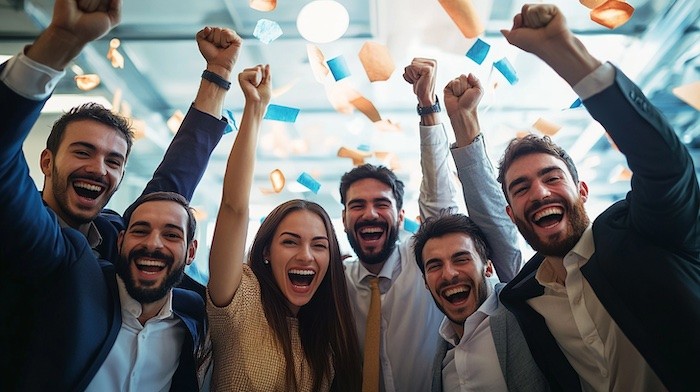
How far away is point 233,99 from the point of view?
3.95 meters

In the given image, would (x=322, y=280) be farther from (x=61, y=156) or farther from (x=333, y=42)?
(x=333, y=42)

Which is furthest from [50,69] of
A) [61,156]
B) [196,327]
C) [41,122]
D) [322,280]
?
[41,122]

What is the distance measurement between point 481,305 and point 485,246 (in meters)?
0.25

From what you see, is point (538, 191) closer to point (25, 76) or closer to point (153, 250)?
point (153, 250)

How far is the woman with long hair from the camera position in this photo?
1.54 meters

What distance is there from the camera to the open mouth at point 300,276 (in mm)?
1747

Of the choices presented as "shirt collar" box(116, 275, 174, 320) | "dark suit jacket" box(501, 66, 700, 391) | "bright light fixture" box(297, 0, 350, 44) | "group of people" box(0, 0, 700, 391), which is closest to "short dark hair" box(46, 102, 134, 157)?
"group of people" box(0, 0, 700, 391)

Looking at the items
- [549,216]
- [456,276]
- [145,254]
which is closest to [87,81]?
[145,254]

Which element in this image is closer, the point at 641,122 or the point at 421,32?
the point at 641,122

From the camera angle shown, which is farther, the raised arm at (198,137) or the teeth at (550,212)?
the raised arm at (198,137)

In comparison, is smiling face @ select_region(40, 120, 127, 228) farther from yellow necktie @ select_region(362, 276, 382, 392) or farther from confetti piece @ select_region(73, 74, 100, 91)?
confetti piece @ select_region(73, 74, 100, 91)

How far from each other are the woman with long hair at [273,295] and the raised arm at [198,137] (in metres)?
0.19

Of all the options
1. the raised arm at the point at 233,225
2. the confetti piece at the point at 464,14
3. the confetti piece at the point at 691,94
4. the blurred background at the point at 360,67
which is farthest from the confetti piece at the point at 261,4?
the confetti piece at the point at 691,94

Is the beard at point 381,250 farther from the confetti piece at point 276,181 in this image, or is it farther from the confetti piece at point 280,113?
the confetti piece at point 276,181
